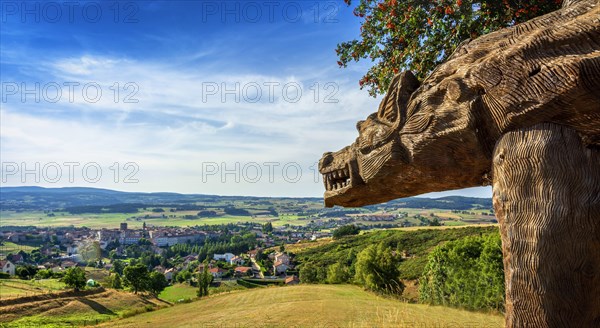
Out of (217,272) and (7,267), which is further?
(217,272)

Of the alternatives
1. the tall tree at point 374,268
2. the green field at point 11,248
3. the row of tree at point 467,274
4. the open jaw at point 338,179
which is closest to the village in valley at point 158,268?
the green field at point 11,248

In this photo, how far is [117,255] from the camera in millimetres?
142250

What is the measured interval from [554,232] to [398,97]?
6.25 ft

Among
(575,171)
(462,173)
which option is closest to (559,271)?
(575,171)

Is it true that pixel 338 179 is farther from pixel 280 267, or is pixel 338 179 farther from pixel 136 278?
pixel 280 267

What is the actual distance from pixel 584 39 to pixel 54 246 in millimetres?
181273

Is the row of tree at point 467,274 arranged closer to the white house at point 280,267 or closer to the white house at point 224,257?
the white house at point 280,267

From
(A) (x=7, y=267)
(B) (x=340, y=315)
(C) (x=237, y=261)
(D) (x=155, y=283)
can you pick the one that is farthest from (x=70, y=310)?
(C) (x=237, y=261)

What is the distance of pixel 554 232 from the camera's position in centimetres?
316

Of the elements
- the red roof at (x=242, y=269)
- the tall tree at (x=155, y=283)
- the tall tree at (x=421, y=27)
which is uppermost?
the tall tree at (x=421, y=27)

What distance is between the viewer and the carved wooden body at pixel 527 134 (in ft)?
10.4

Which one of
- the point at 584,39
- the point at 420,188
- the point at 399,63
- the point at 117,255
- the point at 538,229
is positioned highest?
the point at 399,63

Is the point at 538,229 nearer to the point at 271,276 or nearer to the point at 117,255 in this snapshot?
the point at 271,276

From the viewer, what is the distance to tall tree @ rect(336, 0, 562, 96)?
754 cm
